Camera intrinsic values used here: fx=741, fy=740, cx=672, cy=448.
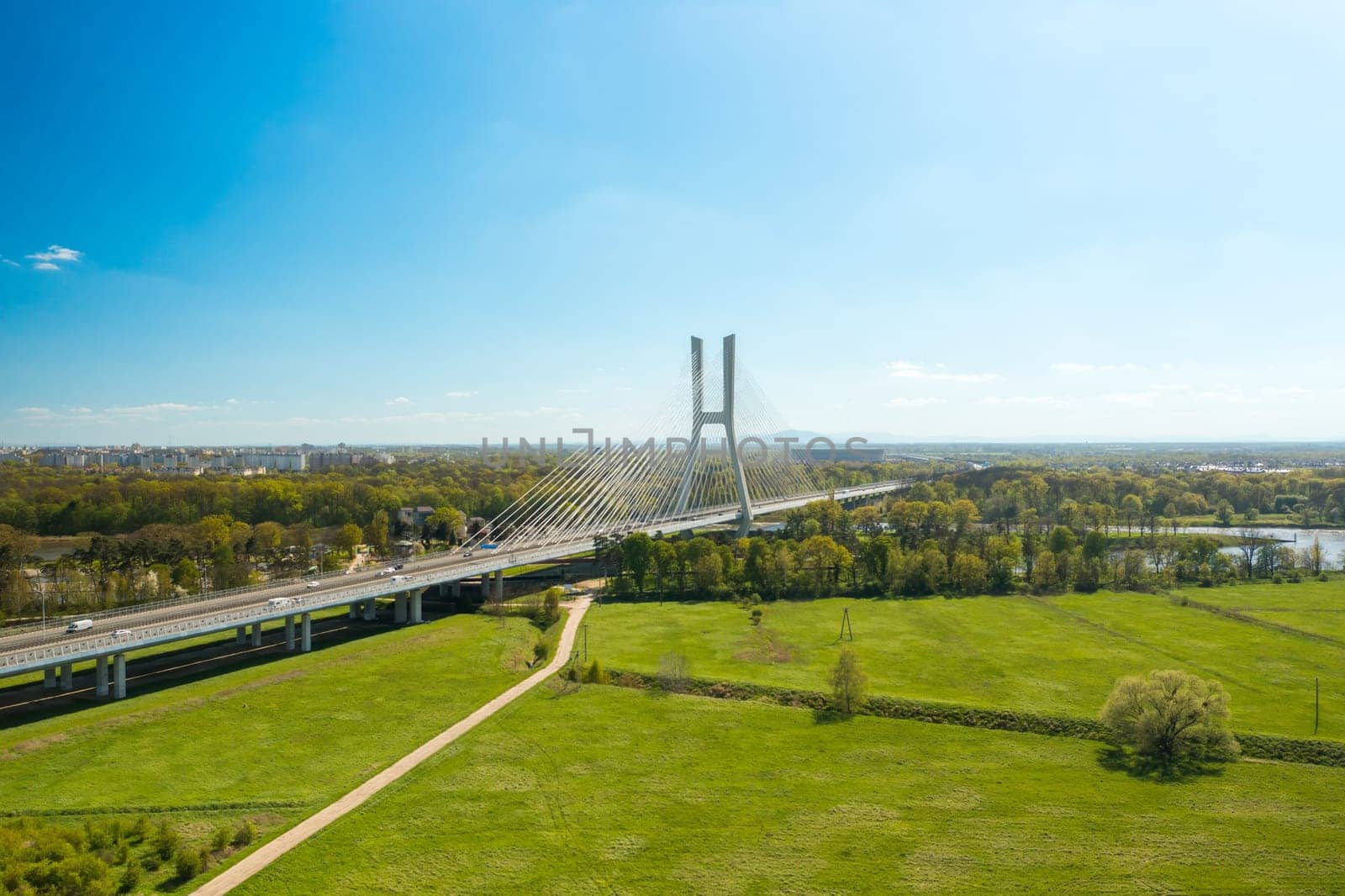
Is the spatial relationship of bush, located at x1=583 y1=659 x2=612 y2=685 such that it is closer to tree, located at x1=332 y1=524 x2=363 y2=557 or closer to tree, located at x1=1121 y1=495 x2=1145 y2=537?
tree, located at x1=332 y1=524 x2=363 y2=557

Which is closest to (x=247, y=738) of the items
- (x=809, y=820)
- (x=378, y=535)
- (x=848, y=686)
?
(x=809, y=820)

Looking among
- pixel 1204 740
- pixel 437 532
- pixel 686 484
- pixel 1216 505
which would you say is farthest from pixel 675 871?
pixel 1216 505

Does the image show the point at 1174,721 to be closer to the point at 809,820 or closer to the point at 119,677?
the point at 809,820

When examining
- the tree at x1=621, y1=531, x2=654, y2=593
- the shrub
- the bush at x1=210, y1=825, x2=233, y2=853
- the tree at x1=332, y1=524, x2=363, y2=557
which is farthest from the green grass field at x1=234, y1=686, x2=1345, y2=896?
the tree at x1=332, y1=524, x2=363, y2=557

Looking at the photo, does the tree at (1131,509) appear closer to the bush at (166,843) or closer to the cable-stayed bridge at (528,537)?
the cable-stayed bridge at (528,537)

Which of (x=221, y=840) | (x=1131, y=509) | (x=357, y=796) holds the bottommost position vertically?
(x=357, y=796)

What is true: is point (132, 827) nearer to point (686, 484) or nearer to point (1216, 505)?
point (686, 484)
